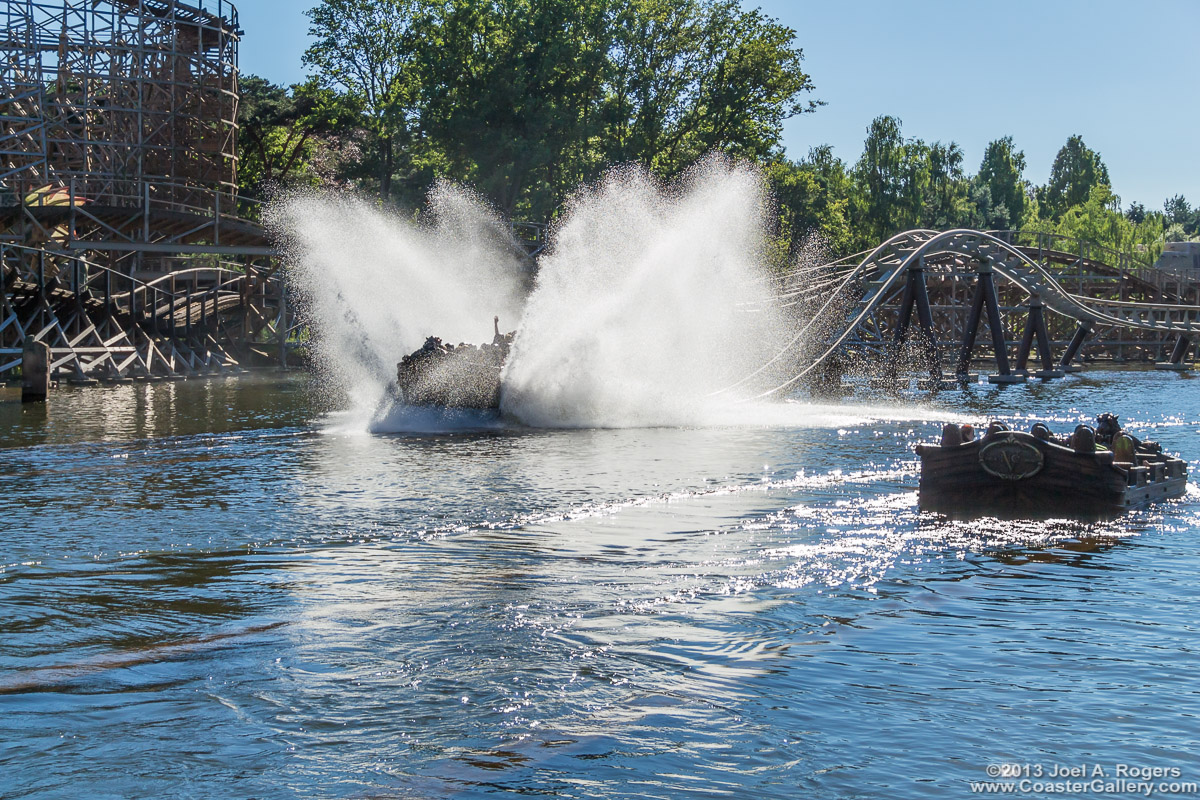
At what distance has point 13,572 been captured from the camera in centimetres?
1495

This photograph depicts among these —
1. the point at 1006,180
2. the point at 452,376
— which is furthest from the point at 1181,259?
the point at 452,376

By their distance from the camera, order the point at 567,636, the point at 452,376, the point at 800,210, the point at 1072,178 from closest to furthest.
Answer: the point at 567,636 < the point at 452,376 < the point at 800,210 < the point at 1072,178

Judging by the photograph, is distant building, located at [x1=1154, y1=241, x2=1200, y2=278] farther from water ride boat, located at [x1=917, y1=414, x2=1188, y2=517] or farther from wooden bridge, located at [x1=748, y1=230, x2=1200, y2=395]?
water ride boat, located at [x1=917, y1=414, x2=1188, y2=517]

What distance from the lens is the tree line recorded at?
67.0m

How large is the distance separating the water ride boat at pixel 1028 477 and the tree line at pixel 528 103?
157 ft

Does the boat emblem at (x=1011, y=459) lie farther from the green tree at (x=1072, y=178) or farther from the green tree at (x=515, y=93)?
the green tree at (x=1072, y=178)

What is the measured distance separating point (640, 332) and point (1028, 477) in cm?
1811

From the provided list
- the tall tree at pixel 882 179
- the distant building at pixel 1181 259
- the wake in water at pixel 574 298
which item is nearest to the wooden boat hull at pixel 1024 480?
the wake in water at pixel 574 298

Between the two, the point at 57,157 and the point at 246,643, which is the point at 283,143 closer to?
the point at 57,157

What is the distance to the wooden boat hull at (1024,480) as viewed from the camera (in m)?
19.7

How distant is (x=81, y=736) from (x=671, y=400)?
26.5 metres

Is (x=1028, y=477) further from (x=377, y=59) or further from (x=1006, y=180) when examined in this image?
(x=1006, y=180)

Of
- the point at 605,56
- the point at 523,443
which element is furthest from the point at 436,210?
the point at 523,443

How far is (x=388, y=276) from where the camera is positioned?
4962 centimetres
